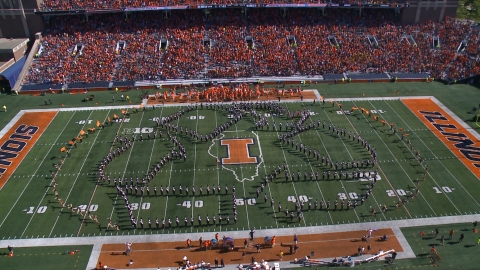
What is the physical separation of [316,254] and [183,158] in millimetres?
13964

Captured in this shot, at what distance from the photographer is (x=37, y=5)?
177 feet

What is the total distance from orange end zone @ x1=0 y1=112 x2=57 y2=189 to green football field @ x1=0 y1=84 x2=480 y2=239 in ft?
2.37

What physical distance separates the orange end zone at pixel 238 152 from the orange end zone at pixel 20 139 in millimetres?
16410

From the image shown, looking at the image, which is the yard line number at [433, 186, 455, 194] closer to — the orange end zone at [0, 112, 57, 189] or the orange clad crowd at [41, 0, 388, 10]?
the orange end zone at [0, 112, 57, 189]

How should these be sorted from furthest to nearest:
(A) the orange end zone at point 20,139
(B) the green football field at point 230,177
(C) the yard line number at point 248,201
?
(A) the orange end zone at point 20,139, (C) the yard line number at point 248,201, (B) the green football field at point 230,177

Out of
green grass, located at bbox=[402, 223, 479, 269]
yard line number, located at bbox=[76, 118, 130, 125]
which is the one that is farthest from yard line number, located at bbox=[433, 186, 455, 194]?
yard line number, located at bbox=[76, 118, 130, 125]

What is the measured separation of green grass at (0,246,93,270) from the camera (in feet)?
75.6

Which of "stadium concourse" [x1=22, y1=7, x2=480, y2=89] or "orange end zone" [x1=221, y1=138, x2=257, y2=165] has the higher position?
"stadium concourse" [x1=22, y1=7, x2=480, y2=89]

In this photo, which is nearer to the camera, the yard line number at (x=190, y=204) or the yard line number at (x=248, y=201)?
the yard line number at (x=190, y=204)

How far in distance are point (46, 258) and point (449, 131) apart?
3277 cm

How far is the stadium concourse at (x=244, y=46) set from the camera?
5006 cm

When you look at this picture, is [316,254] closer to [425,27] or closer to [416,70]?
[416,70]

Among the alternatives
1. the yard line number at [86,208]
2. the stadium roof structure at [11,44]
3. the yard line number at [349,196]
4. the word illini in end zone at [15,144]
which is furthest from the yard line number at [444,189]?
the stadium roof structure at [11,44]

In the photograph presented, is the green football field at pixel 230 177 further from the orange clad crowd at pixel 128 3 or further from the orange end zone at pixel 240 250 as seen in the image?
the orange clad crowd at pixel 128 3
